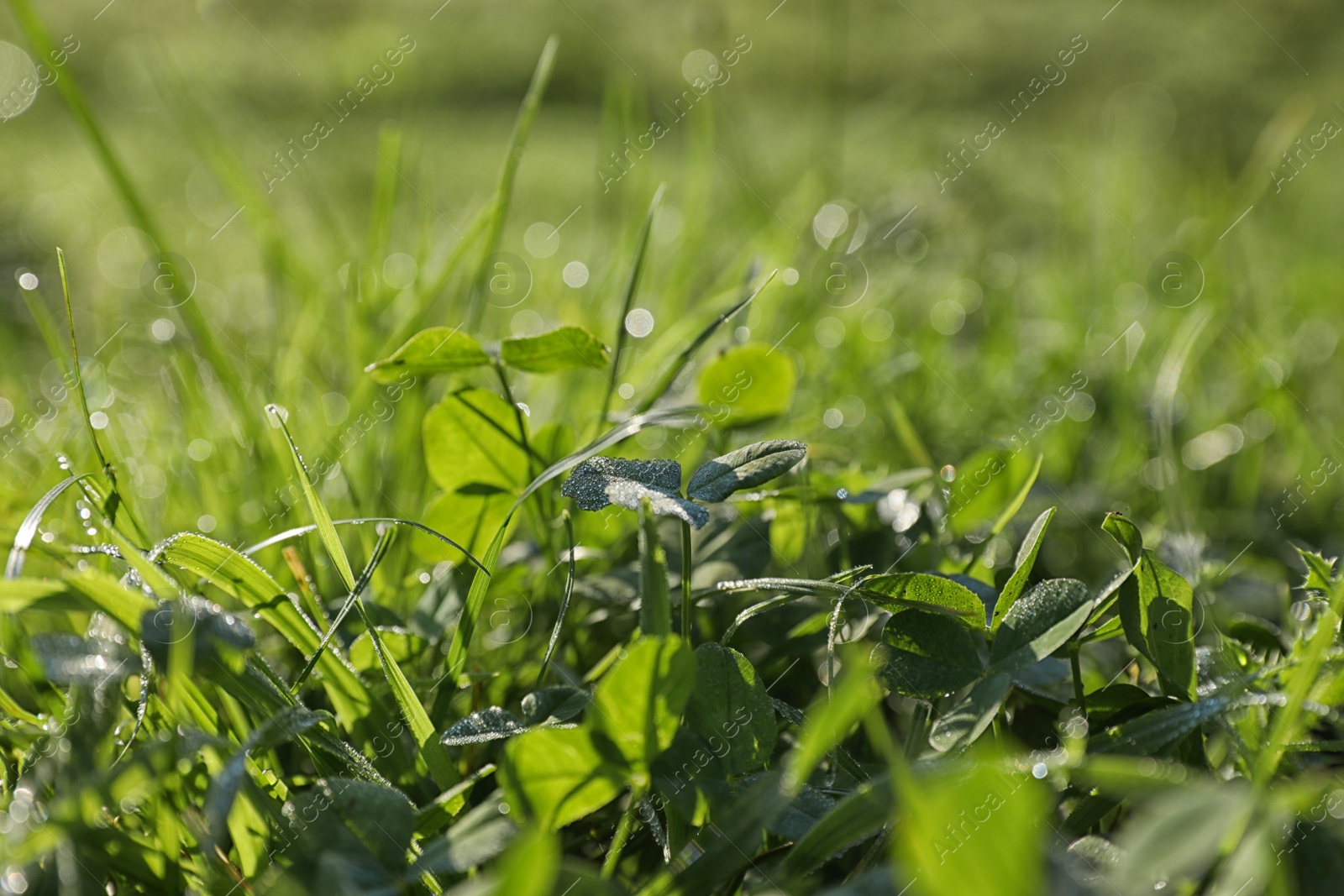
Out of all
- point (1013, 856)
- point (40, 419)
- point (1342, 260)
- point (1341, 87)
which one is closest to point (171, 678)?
point (1013, 856)

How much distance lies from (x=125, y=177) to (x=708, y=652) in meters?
0.77

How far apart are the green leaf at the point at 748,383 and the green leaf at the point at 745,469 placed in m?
0.19

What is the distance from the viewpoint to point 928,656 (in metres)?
0.60

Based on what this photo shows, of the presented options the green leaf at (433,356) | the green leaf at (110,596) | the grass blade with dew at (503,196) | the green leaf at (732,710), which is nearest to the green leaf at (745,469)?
the green leaf at (732,710)

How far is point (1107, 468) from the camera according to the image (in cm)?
122

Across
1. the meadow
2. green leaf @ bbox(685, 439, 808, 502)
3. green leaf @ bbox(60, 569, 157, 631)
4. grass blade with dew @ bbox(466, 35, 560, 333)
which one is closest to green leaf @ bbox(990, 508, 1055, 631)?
the meadow

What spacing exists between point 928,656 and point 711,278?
3.82ft

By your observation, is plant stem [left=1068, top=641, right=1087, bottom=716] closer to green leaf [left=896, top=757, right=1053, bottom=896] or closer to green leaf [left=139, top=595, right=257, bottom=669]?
green leaf [left=896, top=757, right=1053, bottom=896]

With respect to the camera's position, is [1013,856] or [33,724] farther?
[33,724]

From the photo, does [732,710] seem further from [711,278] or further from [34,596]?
[711,278]

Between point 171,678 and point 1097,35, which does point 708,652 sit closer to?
point 171,678

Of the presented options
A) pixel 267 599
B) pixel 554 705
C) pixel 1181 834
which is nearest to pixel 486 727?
pixel 554 705

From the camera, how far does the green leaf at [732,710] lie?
54cm

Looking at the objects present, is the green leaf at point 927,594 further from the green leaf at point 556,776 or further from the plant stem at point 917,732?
the green leaf at point 556,776
